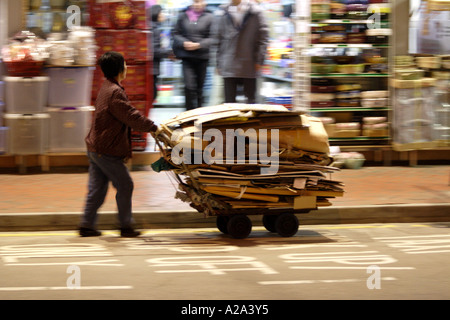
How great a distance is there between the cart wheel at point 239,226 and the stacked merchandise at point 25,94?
15.1ft

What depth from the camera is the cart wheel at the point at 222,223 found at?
829 centimetres

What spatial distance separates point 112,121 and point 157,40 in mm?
5112

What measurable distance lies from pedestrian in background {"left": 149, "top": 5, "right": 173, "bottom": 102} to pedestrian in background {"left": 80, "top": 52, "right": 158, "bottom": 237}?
4651mm

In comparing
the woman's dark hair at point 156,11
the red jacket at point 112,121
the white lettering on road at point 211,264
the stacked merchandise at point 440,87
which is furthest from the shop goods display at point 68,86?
the white lettering on road at point 211,264

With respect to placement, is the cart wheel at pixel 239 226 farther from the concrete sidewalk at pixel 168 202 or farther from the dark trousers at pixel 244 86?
the dark trousers at pixel 244 86

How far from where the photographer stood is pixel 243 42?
11766 mm

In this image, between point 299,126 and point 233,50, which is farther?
point 233,50

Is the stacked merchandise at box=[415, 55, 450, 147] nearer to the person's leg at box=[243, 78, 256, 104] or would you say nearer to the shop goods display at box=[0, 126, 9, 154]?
the person's leg at box=[243, 78, 256, 104]

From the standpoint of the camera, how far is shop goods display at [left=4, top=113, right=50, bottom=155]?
11523mm

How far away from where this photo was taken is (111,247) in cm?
772

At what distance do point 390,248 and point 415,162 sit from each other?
5.13m
